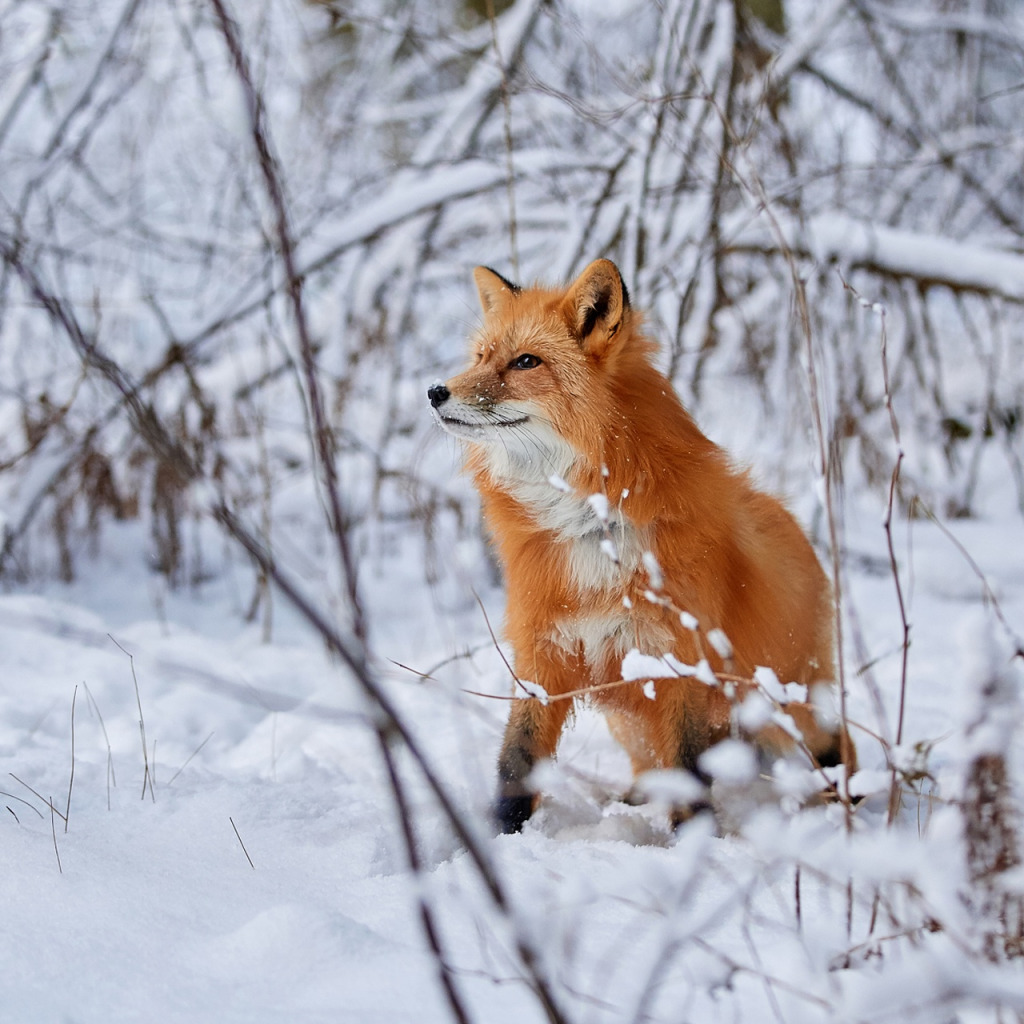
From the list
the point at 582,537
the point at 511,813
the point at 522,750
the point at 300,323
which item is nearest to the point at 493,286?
the point at 582,537

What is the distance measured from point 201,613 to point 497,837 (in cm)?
392

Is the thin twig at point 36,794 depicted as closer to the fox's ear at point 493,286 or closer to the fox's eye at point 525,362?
the fox's eye at point 525,362

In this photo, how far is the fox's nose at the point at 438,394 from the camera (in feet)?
8.18

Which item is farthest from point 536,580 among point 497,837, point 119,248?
point 119,248

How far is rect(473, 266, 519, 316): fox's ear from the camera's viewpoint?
294cm

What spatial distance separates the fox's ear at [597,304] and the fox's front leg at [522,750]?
111cm

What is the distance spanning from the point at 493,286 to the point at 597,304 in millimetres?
547

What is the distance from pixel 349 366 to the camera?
5.75 m

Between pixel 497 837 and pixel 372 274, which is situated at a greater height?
pixel 372 274

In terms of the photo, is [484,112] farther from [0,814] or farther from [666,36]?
[0,814]

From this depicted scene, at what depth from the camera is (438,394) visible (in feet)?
8.21

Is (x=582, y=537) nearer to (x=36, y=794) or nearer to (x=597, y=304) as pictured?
(x=597, y=304)

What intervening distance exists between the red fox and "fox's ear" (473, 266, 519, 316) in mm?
201

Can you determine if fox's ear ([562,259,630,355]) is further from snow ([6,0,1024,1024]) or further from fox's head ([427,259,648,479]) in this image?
snow ([6,0,1024,1024])
